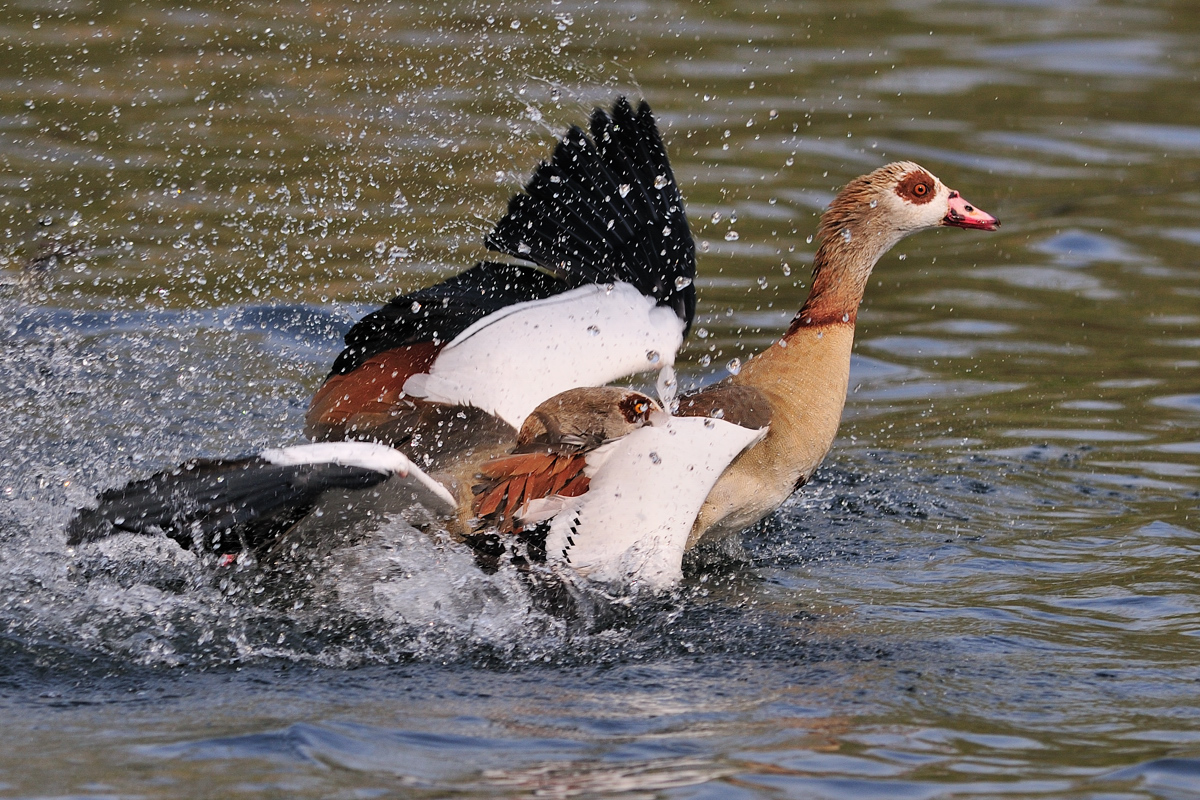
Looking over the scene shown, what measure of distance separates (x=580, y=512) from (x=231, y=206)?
5.16m

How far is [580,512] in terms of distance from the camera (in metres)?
4.83

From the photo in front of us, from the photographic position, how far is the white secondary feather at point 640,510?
4785mm

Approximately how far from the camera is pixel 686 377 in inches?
303

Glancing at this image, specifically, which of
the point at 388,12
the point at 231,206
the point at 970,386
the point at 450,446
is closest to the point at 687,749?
the point at 450,446

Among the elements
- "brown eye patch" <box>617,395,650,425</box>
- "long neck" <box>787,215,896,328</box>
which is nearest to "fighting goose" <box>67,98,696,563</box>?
"brown eye patch" <box>617,395,650,425</box>

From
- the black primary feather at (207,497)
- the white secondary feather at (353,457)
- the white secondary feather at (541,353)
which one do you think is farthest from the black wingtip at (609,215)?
the black primary feather at (207,497)

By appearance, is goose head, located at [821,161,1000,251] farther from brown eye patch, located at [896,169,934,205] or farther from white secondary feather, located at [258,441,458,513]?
white secondary feather, located at [258,441,458,513]

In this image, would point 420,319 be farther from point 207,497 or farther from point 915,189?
point 915,189

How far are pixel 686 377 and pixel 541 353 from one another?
2.30 metres

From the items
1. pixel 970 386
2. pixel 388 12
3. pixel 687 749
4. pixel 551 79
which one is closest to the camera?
pixel 687 749

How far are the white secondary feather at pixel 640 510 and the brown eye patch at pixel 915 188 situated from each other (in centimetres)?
167

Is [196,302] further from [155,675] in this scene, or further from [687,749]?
[687,749]

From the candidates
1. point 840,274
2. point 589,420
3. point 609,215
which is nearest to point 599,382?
point 589,420

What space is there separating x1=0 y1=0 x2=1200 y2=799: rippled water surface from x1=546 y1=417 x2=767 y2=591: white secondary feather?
173mm
